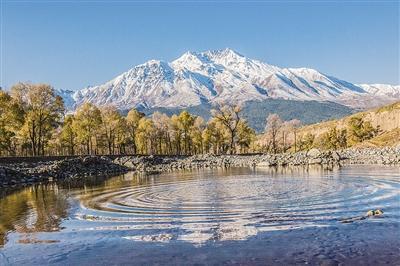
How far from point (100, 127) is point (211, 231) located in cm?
9869

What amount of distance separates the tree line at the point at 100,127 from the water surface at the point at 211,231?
65992mm

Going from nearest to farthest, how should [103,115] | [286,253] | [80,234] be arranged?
[286,253] → [80,234] → [103,115]

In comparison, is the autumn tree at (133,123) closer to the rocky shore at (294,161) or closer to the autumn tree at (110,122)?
the autumn tree at (110,122)

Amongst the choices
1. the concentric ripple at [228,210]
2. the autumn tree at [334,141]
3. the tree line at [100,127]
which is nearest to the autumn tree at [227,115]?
the tree line at [100,127]

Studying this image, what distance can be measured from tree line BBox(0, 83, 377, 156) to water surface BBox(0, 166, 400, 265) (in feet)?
217

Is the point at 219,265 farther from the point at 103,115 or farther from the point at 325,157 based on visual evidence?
the point at 103,115

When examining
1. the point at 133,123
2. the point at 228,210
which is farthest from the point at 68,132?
the point at 228,210

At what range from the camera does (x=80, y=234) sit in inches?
570

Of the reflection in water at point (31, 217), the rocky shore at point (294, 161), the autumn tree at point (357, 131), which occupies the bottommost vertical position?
the rocky shore at point (294, 161)

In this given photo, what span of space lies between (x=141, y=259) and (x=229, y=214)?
21.7 feet

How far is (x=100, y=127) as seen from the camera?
109 m

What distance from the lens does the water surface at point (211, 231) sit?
1081 centimetres

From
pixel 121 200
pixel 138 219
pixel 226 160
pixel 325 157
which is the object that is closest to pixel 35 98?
pixel 226 160

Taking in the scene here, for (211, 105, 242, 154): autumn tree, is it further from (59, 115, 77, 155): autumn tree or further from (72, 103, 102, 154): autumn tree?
(59, 115, 77, 155): autumn tree
